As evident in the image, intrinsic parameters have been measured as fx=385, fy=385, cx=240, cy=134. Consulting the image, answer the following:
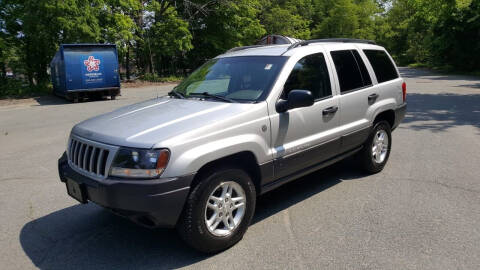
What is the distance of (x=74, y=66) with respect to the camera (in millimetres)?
16875

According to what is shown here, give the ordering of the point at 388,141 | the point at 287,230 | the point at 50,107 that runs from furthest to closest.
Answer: the point at 50,107
the point at 388,141
the point at 287,230

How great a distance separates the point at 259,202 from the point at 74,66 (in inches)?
585

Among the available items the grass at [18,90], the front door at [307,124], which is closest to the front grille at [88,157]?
the front door at [307,124]

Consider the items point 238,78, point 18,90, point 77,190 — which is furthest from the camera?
point 18,90

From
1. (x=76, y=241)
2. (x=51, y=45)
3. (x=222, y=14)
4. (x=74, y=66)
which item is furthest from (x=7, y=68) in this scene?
(x=76, y=241)

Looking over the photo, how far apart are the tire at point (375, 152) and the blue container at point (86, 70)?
14729mm

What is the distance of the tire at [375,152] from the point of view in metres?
5.21

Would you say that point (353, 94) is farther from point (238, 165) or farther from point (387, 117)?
point (238, 165)

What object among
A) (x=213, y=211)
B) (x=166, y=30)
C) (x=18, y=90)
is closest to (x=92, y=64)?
(x=18, y=90)

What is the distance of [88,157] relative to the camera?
3.37 meters

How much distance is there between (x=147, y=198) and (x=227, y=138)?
865 millimetres

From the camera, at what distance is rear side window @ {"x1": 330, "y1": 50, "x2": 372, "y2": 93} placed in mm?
4652

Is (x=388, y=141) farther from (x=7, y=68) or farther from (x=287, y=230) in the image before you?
(x=7, y=68)

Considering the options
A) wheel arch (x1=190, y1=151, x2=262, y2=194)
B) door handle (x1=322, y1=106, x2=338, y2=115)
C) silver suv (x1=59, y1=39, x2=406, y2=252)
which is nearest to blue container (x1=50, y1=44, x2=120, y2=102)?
silver suv (x1=59, y1=39, x2=406, y2=252)
